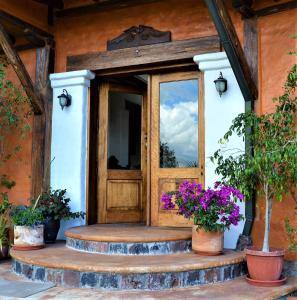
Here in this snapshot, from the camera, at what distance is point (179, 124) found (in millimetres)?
5074

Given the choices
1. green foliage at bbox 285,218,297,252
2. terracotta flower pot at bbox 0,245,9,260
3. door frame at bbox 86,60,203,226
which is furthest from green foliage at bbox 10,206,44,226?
green foliage at bbox 285,218,297,252

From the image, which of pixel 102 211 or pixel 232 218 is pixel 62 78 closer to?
pixel 102 211

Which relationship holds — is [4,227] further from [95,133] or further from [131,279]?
[131,279]

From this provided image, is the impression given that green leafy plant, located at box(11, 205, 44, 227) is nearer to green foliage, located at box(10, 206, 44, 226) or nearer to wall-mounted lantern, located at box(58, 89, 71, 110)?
green foliage, located at box(10, 206, 44, 226)

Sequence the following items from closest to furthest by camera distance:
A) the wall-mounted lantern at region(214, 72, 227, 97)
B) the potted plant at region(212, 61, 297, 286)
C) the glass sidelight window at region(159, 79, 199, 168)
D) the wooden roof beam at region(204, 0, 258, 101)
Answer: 1. the potted plant at region(212, 61, 297, 286)
2. the wooden roof beam at region(204, 0, 258, 101)
3. the wall-mounted lantern at region(214, 72, 227, 97)
4. the glass sidelight window at region(159, 79, 199, 168)

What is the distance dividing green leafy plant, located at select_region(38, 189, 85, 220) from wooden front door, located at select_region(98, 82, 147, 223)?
0.55 meters

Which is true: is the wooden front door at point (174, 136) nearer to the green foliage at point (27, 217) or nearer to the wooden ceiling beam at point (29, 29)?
the green foliage at point (27, 217)

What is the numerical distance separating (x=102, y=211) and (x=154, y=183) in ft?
2.85

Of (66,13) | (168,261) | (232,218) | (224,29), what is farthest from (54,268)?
(66,13)

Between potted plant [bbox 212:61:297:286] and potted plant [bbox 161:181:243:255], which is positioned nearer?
potted plant [bbox 212:61:297:286]

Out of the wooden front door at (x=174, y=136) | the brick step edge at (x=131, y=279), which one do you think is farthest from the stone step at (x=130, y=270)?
the wooden front door at (x=174, y=136)

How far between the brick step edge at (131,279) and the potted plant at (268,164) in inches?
14.1

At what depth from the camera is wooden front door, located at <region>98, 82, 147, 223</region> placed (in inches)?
218

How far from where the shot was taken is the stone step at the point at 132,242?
13.0ft
